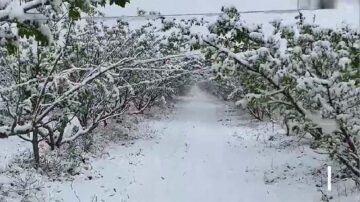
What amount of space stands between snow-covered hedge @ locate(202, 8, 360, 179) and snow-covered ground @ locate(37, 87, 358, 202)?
2.96 metres

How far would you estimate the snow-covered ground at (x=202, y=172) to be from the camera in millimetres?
9055

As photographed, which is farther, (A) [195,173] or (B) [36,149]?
(A) [195,173]

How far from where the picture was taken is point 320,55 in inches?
222

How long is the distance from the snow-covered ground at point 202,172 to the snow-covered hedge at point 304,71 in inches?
116

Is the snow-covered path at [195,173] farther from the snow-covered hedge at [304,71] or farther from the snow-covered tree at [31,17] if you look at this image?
the snow-covered tree at [31,17]

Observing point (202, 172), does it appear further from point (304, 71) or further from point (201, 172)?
point (304, 71)

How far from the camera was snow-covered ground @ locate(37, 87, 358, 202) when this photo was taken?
356 inches

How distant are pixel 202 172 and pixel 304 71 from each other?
6274mm

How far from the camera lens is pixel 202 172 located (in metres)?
11.5

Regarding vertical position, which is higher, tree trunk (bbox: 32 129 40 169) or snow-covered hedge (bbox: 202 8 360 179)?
snow-covered hedge (bbox: 202 8 360 179)

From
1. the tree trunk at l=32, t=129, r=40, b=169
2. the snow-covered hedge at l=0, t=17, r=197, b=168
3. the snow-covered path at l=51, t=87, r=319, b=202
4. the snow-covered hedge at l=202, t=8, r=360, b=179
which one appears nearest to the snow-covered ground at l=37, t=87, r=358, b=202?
the snow-covered path at l=51, t=87, r=319, b=202

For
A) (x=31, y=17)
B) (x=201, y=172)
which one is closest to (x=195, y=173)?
(x=201, y=172)

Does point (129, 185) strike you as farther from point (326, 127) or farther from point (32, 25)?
point (32, 25)

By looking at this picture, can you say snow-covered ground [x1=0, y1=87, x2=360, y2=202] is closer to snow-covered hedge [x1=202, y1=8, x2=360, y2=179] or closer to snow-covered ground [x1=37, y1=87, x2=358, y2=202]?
snow-covered ground [x1=37, y1=87, x2=358, y2=202]
